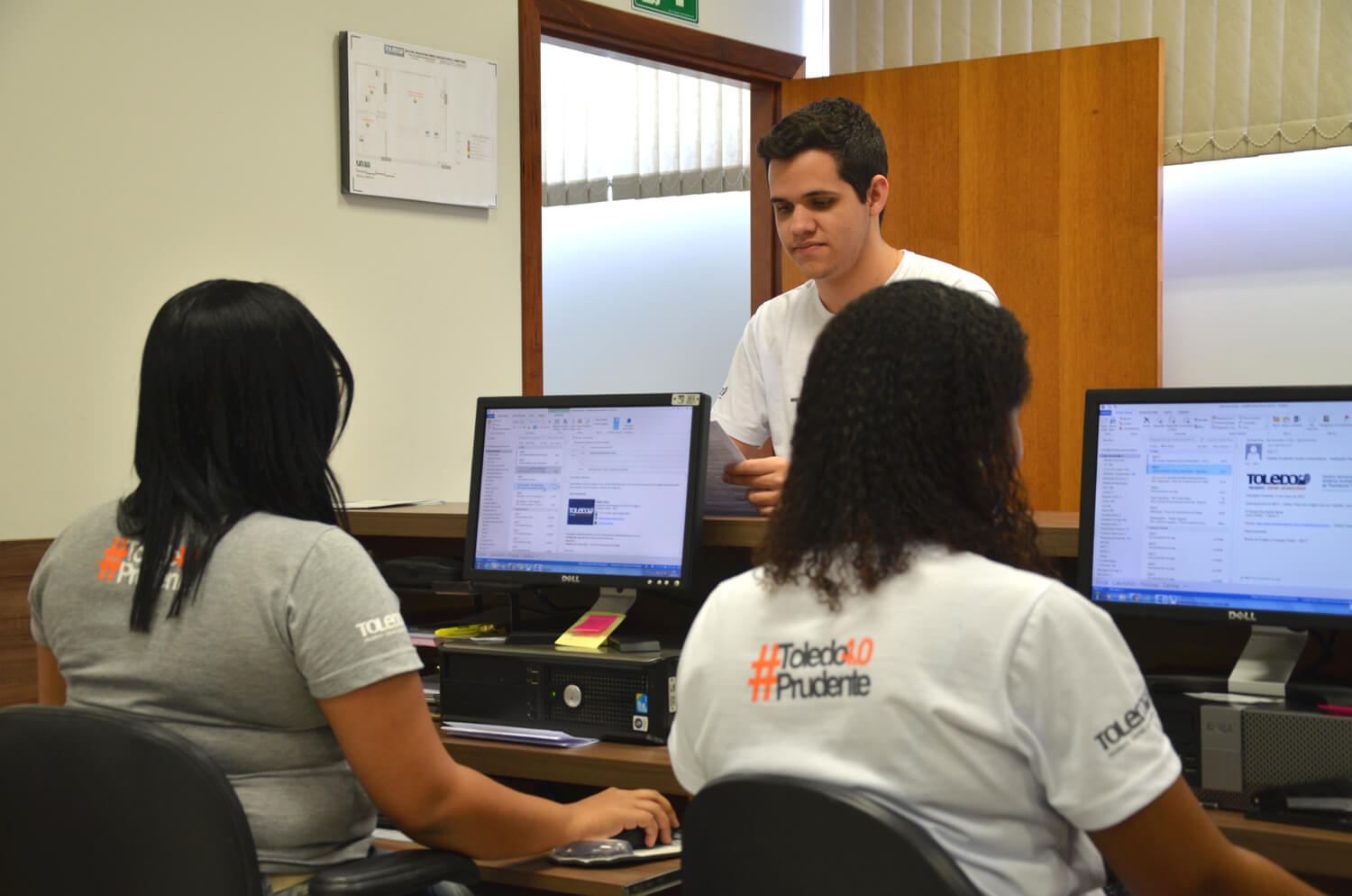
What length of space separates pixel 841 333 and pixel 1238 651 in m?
0.94

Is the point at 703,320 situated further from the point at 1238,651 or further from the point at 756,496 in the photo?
the point at 1238,651

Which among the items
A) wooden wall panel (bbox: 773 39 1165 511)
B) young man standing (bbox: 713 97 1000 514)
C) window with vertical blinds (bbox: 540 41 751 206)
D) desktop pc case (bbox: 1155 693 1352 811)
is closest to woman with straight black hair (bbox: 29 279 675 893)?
desktop pc case (bbox: 1155 693 1352 811)

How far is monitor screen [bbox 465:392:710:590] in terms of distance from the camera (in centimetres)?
183

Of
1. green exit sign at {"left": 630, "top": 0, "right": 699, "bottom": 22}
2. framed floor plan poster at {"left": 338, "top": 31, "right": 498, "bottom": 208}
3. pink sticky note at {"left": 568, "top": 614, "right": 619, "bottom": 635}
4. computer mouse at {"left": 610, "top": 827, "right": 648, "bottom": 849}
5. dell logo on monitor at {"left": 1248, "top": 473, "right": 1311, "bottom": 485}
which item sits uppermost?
green exit sign at {"left": 630, "top": 0, "right": 699, "bottom": 22}

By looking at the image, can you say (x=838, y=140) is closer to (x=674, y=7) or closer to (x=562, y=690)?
(x=562, y=690)

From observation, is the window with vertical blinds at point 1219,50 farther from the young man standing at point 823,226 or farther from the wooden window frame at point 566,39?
the young man standing at point 823,226

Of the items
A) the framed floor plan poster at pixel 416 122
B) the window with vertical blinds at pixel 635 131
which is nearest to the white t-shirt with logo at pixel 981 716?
the framed floor plan poster at pixel 416 122

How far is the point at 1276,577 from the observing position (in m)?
1.46

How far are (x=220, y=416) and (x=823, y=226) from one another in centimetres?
134

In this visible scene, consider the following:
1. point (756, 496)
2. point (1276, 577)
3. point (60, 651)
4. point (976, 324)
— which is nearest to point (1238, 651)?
point (1276, 577)

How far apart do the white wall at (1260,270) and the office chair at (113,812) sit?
3182 millimetres

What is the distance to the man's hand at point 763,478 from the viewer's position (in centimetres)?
188

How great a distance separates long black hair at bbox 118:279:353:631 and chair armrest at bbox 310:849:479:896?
1.20ft

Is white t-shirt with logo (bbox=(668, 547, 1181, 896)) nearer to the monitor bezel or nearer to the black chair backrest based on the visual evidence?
the black chair backrest
